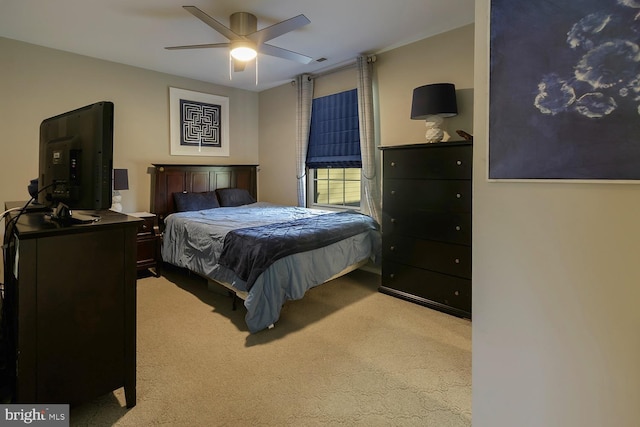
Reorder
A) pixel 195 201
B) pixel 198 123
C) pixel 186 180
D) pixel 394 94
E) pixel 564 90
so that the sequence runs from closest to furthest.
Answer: pixel 564 90
pixel 394 94
pixel 195 201
pixel 186 180
pixel 198 123

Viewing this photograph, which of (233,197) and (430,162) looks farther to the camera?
(233,197)

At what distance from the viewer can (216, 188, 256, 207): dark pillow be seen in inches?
191

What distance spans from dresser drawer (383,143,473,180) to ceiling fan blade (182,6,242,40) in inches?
68.5

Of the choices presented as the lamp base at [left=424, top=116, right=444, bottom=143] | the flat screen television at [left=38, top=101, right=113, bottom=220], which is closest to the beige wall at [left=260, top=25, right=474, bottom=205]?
the lamp base at [left=424, top=116, right=444, bottom=143]

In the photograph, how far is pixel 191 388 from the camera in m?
1.91

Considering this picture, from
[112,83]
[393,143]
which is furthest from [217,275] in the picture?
→ [112,83]

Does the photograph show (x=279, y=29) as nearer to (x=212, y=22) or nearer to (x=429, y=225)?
(x=212, y=22)

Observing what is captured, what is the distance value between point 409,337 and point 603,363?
159 cm

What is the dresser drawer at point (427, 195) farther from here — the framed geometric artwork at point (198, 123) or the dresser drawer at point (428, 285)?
A: the framed geometric artwork at point (198, 123)

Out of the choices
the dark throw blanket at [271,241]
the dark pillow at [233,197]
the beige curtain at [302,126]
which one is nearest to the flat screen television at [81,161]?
the dark throw blanket at [271,241]

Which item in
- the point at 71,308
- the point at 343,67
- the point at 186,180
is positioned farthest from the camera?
the point at 186,180

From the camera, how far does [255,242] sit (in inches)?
104

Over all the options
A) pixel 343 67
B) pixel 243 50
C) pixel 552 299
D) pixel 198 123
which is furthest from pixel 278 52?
pixel 552 299

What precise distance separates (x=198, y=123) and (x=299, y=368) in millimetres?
3907
